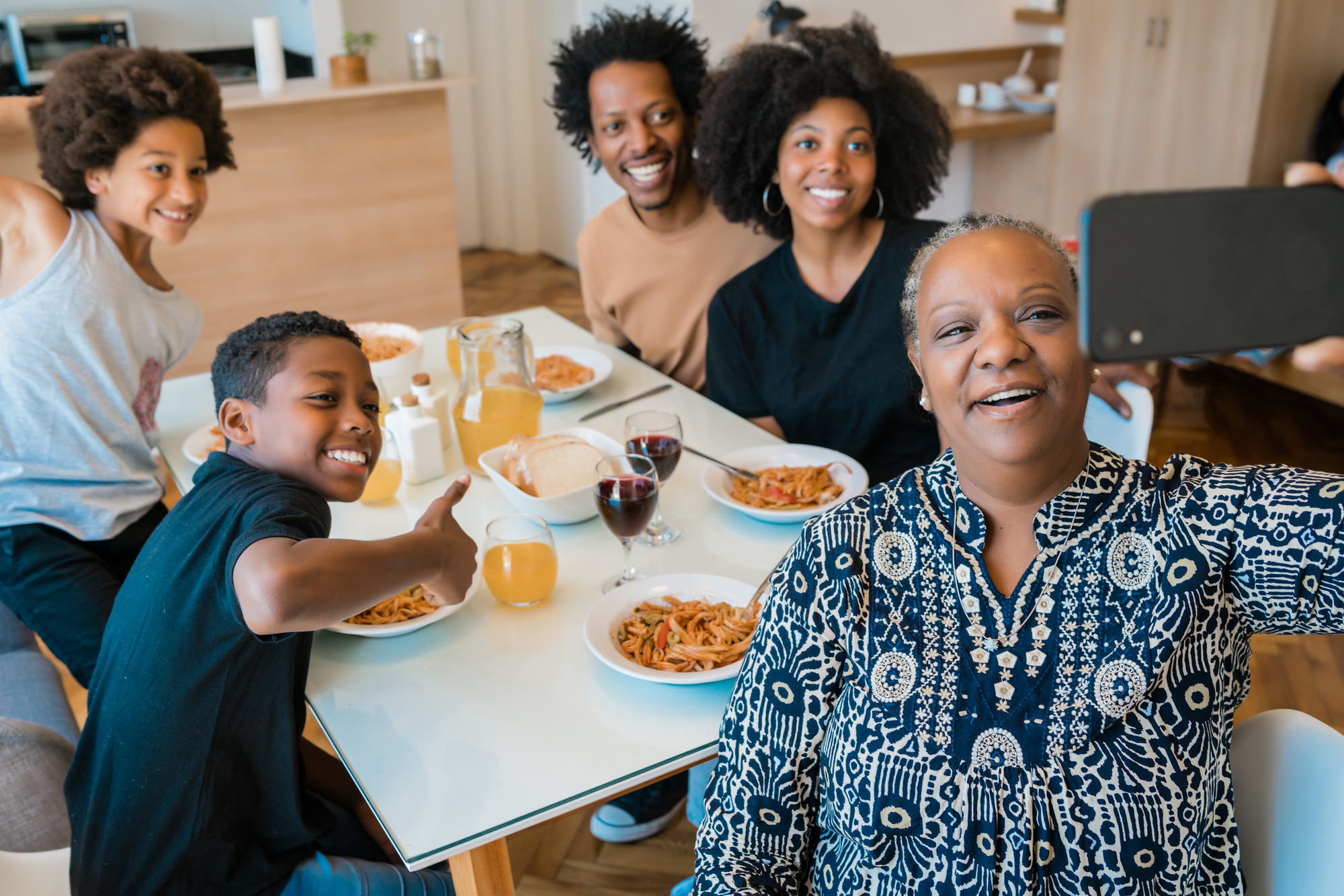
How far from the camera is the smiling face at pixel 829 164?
2.01 metres

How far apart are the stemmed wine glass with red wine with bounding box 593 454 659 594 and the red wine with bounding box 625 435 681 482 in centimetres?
16

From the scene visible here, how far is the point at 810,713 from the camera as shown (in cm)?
103

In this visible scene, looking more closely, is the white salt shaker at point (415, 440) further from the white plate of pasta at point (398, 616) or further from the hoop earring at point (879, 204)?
the hoop earring at point (879, 204)

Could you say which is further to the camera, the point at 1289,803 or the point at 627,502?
the point at 627,502

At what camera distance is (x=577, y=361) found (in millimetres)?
2279

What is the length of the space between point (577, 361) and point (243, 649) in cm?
119

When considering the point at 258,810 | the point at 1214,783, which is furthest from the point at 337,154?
the point at 1214,783

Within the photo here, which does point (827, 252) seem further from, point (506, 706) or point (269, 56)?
point (269, 56)

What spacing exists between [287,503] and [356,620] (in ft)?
0.74

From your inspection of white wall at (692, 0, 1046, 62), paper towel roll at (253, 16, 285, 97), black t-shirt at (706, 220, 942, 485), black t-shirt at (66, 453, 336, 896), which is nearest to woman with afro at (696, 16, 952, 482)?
black t-shirt at (706, 220, 942, 485)

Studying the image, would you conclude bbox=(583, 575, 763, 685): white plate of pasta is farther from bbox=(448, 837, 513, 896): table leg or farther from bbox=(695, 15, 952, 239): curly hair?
bbox=(695, 15, 952, 239): curly hair

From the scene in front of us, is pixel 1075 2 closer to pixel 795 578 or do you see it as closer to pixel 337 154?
pixel 337 154

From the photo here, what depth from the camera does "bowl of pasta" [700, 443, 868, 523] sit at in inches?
63.2

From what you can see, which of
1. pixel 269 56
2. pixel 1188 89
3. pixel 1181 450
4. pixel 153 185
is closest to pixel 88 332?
pixel 153 185
